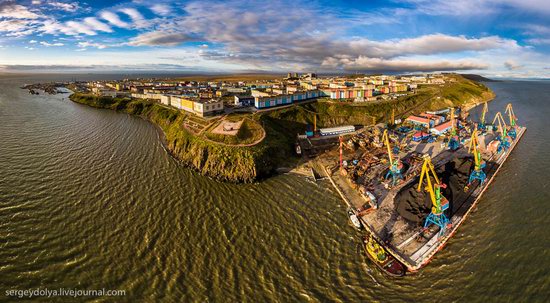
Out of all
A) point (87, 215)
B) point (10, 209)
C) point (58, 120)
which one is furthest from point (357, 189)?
point (58, 120)

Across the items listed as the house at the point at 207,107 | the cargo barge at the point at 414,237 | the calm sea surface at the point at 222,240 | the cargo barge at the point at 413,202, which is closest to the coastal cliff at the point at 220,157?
the calm sea surface at the point at 222,240

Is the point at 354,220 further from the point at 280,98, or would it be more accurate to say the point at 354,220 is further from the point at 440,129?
the point at 440,129

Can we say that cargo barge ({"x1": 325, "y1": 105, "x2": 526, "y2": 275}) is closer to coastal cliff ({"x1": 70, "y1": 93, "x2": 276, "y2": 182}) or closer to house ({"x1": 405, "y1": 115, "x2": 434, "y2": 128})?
coastal cliff ({"x1": 70, "y1": 93, "x2": 276, "y2": 182})

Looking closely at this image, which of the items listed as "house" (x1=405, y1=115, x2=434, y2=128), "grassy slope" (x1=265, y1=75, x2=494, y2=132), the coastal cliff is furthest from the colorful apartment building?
"house" (x1=405, y1=115, x2=434, y2=128)

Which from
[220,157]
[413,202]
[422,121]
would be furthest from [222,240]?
[422,121]

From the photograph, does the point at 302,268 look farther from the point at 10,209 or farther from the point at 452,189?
the point at 10,209

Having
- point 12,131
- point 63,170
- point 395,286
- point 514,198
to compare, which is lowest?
point 395,286
